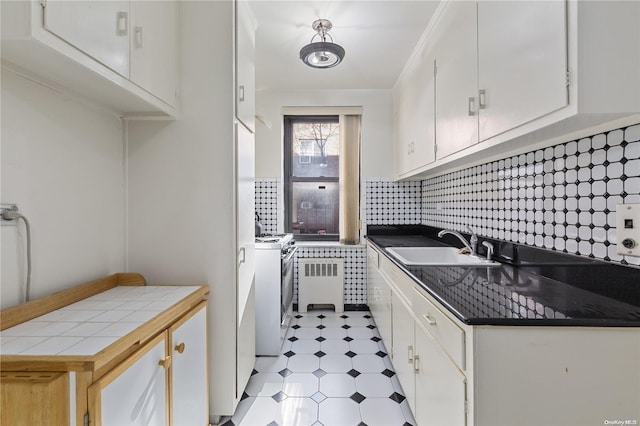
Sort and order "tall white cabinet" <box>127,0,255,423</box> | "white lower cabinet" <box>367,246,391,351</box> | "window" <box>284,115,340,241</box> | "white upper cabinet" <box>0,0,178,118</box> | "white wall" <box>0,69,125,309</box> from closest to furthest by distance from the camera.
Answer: "white upper cabinet" <box>0,0,178,118</box> < "white wall" <box>0,69,125,309</box> < "tall white cabinet" <box>127,0,255,423</box> < "white lower cabinet" <box>367,246,391,351</box> < "window" <box>284,115,340,241</box>

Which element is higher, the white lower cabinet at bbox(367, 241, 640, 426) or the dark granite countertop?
the dark granite countertop

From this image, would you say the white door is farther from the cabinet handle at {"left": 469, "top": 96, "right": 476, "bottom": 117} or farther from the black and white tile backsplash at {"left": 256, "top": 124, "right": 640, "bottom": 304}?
→ the black and white tile backsplash at {"left": 256, "top": 124, "right": 640, "bottom": 304}

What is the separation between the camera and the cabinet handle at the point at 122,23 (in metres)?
1.11

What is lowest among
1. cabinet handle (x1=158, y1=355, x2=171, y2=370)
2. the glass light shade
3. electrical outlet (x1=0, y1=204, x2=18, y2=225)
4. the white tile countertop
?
cabinet handle (x1=158, y1=355, x2=171, y2=370)

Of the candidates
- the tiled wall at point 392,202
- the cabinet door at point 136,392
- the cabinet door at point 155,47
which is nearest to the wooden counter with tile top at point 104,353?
the cabinet door at point 136,392

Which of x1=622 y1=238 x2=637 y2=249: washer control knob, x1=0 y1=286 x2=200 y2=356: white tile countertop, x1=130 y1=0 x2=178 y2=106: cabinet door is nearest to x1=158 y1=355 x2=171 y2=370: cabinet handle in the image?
x1=0 y1=286 x2=200 y2=356: white tile countertop

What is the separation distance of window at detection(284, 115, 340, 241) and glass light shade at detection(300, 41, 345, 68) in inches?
50.4

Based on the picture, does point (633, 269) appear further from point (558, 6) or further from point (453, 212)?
point (453, 212)

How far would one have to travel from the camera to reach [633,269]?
39.0 inches

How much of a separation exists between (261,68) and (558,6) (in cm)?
235

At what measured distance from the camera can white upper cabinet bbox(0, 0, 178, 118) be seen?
2.68 feet

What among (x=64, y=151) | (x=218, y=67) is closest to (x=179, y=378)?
(x=64, y=151)

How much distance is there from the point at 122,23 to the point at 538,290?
6.35 feet

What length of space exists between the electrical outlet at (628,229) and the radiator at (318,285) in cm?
240
